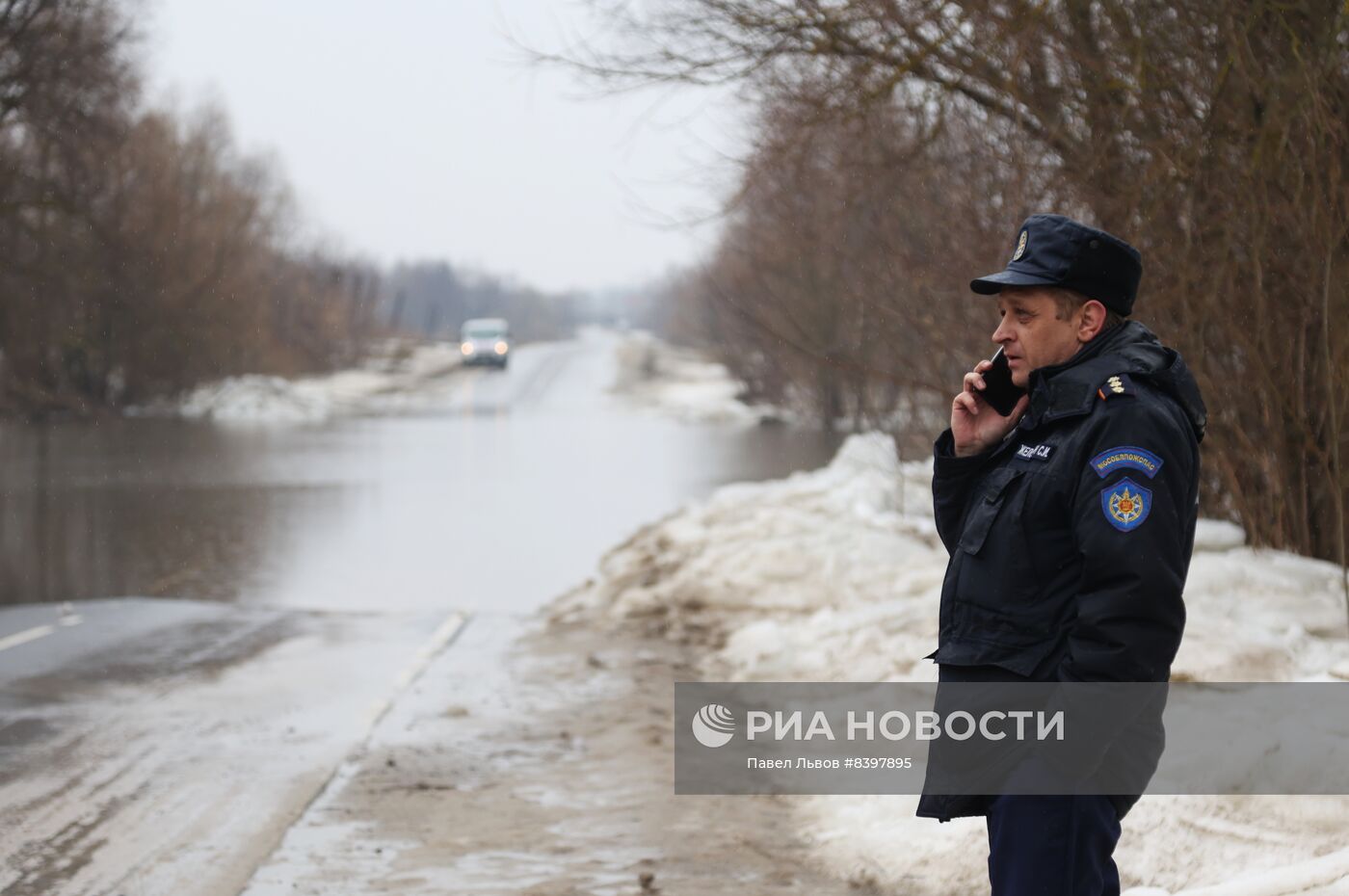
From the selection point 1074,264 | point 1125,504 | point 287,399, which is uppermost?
point 1074,264

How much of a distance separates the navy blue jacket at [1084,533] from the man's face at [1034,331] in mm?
44

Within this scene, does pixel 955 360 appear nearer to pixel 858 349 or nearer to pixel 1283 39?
pixel 1283 39

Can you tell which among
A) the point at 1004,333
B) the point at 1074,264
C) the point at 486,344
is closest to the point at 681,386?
the point at 486,344

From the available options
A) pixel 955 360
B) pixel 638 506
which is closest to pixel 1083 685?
pixel 955 360

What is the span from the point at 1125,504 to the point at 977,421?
1.78 feet

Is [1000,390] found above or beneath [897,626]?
above

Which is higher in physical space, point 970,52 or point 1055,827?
point 970,52

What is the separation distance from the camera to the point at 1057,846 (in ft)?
10.1

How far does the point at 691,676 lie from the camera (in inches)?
380

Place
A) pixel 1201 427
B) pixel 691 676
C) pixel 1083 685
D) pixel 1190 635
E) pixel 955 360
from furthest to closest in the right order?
pixel 955 360 < pixel 691 676 < pixel 1190 635 < pixel 1201 427 < pixel 1083 685

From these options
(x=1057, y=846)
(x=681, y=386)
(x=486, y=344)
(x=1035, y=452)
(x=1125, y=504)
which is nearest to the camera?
(x=1125, y=504)

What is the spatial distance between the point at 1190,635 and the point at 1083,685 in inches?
178

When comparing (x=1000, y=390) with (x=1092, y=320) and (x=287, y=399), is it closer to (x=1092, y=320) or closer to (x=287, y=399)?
(x=1092, y=320)

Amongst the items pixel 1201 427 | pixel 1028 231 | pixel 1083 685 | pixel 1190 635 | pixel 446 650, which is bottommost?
pixel 446 650
